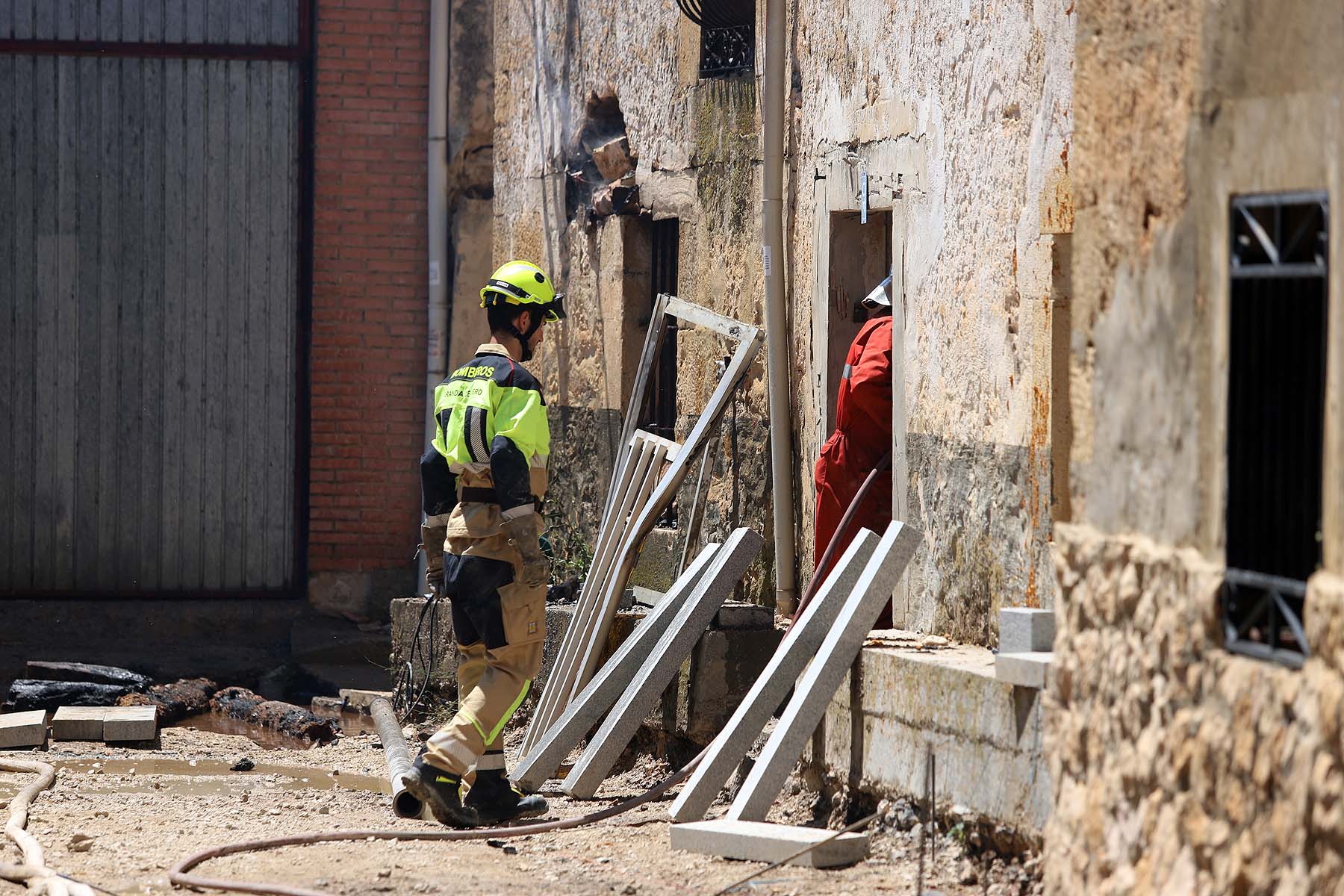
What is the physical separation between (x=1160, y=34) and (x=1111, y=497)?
958 mm

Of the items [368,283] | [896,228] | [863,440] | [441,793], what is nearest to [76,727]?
[441,793]

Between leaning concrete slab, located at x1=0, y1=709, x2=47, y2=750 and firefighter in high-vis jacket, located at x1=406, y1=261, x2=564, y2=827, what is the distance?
2479 mm

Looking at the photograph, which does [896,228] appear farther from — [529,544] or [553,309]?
[529,544]

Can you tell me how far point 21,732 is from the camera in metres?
7.52

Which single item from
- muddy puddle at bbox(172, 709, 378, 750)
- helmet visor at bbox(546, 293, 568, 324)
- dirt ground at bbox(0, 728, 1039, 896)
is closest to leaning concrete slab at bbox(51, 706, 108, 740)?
dirt ground at bbox(0, 728, 1039, 896)

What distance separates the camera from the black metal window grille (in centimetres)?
852

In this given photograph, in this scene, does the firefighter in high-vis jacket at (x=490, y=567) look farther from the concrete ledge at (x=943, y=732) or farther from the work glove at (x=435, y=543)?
the concrete ledge at (x=943, y=732)

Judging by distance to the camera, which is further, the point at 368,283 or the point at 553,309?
the point at 368,283

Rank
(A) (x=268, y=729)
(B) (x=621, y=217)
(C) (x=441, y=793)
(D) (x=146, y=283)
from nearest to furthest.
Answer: (C) (x=441, y=793), (A) (x=268, y=729), (B) (x=621, y=217), (D) (x=146, y=283)

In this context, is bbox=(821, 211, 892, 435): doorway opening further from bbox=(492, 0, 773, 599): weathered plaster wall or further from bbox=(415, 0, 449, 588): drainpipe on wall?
bbox=(415, 0, 449, 588): drainpipe on wall

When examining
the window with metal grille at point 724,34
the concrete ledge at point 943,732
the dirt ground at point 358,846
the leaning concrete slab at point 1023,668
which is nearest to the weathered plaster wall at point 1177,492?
the leaning concrete slab at point 1023,668

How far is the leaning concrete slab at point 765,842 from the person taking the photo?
4895 millimetres

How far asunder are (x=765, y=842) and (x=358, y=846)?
1.34 metres

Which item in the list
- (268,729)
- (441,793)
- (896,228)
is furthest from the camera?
(268,729)
